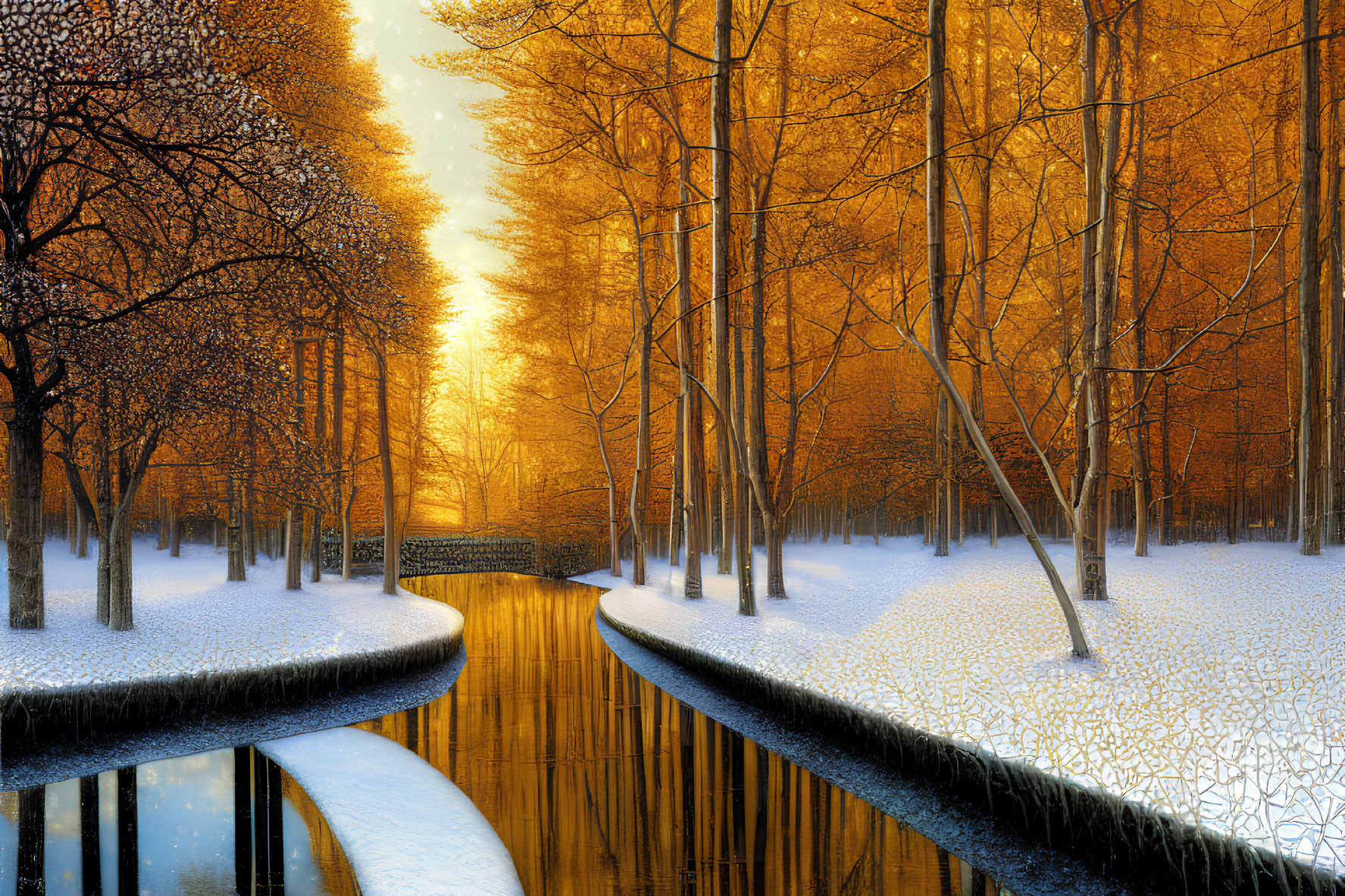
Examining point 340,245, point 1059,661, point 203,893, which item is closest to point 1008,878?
point 1059,661

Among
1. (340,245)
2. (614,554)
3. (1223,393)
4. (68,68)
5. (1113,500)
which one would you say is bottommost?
(614,554)

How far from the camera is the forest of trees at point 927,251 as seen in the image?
297 inches

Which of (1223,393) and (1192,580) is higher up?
(1223,393)

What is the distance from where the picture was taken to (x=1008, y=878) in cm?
352

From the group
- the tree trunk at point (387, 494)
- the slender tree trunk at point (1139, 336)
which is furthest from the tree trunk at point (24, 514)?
the slender tree trunk at point (1139, 336)

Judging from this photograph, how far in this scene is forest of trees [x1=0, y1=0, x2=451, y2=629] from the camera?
5.61 metres

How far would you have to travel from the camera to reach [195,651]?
6.51 meters

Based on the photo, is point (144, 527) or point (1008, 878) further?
point (144, 527)

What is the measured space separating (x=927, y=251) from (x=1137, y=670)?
5.35m

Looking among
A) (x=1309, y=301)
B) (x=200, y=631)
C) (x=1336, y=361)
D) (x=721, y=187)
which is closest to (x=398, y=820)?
(x=200, y=631)

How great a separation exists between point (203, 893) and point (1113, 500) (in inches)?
721

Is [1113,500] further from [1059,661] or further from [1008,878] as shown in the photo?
[1008,878]

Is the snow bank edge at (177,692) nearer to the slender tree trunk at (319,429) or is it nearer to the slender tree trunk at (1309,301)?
the slender tree trunk at (319,429)

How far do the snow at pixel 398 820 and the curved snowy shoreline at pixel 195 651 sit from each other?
110 cm
